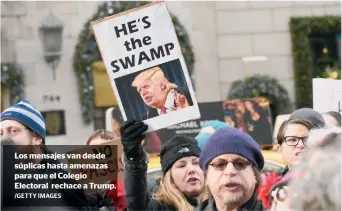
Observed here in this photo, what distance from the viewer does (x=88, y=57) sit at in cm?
370

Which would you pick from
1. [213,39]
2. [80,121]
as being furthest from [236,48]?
[80,121]

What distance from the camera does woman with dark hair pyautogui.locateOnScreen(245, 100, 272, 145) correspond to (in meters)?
3.85

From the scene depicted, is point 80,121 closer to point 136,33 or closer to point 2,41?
point 2,41

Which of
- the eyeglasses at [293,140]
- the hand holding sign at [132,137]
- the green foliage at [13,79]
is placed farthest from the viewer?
the green foliage at [13,79]

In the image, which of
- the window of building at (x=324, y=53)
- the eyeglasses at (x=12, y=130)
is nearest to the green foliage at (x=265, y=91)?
the window of building at (x=324, y=53)

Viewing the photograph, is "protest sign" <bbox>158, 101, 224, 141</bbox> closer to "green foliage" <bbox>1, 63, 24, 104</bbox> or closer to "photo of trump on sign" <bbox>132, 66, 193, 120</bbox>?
"green foliage" <bbox>1, 63, 24, 104</bbox>

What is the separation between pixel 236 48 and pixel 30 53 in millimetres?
803

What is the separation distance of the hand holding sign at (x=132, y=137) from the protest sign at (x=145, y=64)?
0.08m

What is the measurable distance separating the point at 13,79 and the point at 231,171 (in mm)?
1355

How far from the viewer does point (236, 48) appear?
11.4 ft

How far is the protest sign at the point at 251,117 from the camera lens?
12.6 ft

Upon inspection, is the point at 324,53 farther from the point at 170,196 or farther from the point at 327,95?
the point at 170,196

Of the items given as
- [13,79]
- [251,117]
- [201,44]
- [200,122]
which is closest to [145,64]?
[201,44]

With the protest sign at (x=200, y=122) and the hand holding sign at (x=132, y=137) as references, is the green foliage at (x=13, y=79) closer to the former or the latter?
the protest sign at (x=200, y=122)
